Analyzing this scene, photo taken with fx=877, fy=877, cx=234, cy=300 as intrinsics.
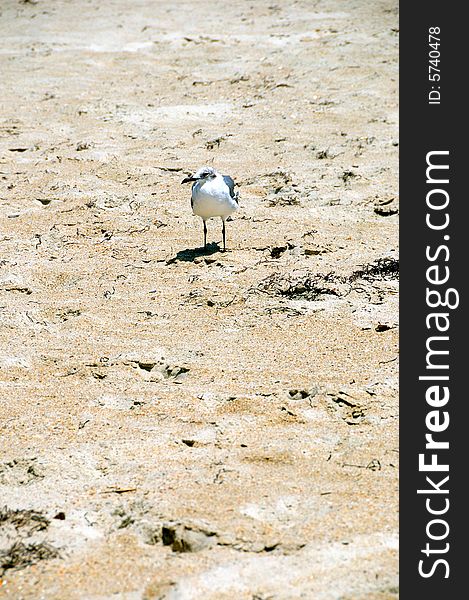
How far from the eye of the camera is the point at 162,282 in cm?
529

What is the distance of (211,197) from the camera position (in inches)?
221

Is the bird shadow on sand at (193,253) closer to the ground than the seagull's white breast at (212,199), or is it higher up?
closer to the ground

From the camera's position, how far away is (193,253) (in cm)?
573

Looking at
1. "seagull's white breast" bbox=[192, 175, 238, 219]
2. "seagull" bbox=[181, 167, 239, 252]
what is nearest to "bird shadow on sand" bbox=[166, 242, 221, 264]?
"seagull" bbox=[181, 167, 239, 252]

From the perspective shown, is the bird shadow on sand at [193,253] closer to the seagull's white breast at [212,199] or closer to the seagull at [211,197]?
the seagull at [211,197]

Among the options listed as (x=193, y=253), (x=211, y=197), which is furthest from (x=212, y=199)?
(x=193, y=253)

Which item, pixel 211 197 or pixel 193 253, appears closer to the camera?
pixel 211 197

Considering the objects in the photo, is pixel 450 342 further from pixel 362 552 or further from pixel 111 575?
pixel 111 575

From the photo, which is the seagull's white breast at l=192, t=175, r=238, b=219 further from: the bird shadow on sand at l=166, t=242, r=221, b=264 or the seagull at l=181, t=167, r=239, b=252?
the bird shadow on sand at l=166, t=242, r=221, b=264

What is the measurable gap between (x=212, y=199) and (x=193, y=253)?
38cm

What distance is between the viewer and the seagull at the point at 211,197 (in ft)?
18.5

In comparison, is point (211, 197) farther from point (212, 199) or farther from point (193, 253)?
Result: point (193, 253)

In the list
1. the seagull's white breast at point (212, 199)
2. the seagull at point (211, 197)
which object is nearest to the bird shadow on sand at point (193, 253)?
the seagull at point (211, 197)

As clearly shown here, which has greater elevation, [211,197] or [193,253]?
[211,197]
